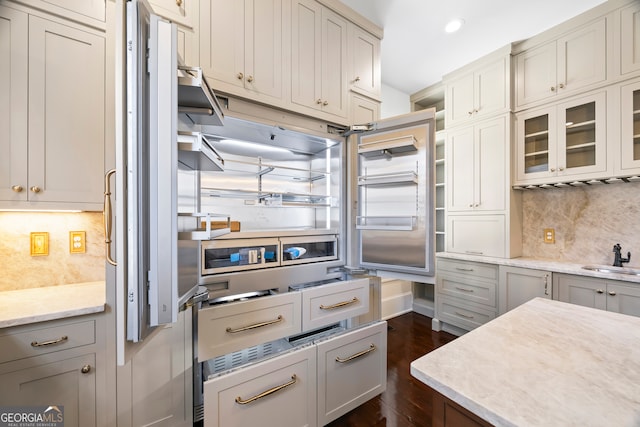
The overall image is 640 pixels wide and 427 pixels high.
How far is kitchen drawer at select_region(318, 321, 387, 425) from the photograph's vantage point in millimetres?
1332

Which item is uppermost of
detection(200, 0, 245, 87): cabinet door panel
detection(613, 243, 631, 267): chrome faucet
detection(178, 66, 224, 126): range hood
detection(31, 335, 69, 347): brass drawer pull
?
detection(200, 0, 245, 87): cabinet door panel

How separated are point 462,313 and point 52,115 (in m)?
3.43

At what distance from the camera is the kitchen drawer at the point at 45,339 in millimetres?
986

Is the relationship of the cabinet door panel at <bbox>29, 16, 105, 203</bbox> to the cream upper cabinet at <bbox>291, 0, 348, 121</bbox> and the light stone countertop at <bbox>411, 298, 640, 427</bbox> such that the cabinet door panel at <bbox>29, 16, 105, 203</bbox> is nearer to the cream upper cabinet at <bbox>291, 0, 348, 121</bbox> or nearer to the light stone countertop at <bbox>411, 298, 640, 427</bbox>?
the cream upper cabinet at <bbox>291, 0, 348, 121</bbox>

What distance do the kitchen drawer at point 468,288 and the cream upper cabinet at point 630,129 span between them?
1.31 m

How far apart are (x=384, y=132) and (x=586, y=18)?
201cm

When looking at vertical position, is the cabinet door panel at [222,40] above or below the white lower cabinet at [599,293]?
above

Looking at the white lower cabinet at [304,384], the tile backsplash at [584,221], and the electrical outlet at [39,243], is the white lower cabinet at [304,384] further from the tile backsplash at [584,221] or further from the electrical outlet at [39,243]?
the tile backsplash at [584,221]

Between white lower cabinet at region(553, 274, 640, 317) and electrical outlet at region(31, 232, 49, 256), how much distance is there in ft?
11.4

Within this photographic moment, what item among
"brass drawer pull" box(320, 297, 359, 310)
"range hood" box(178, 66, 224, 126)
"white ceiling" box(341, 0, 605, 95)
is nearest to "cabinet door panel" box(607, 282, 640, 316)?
"brass drawer pull" box(320, 297, 359, 310)

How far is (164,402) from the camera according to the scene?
1280 millimetres

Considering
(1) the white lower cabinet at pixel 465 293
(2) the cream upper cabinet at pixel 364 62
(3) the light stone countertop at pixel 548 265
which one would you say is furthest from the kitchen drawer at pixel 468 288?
(2) the cream upper cabinet at pixel 364 62

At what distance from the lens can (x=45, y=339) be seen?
3.42 ft

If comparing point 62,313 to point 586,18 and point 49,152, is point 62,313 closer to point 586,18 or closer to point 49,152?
point 49,152
